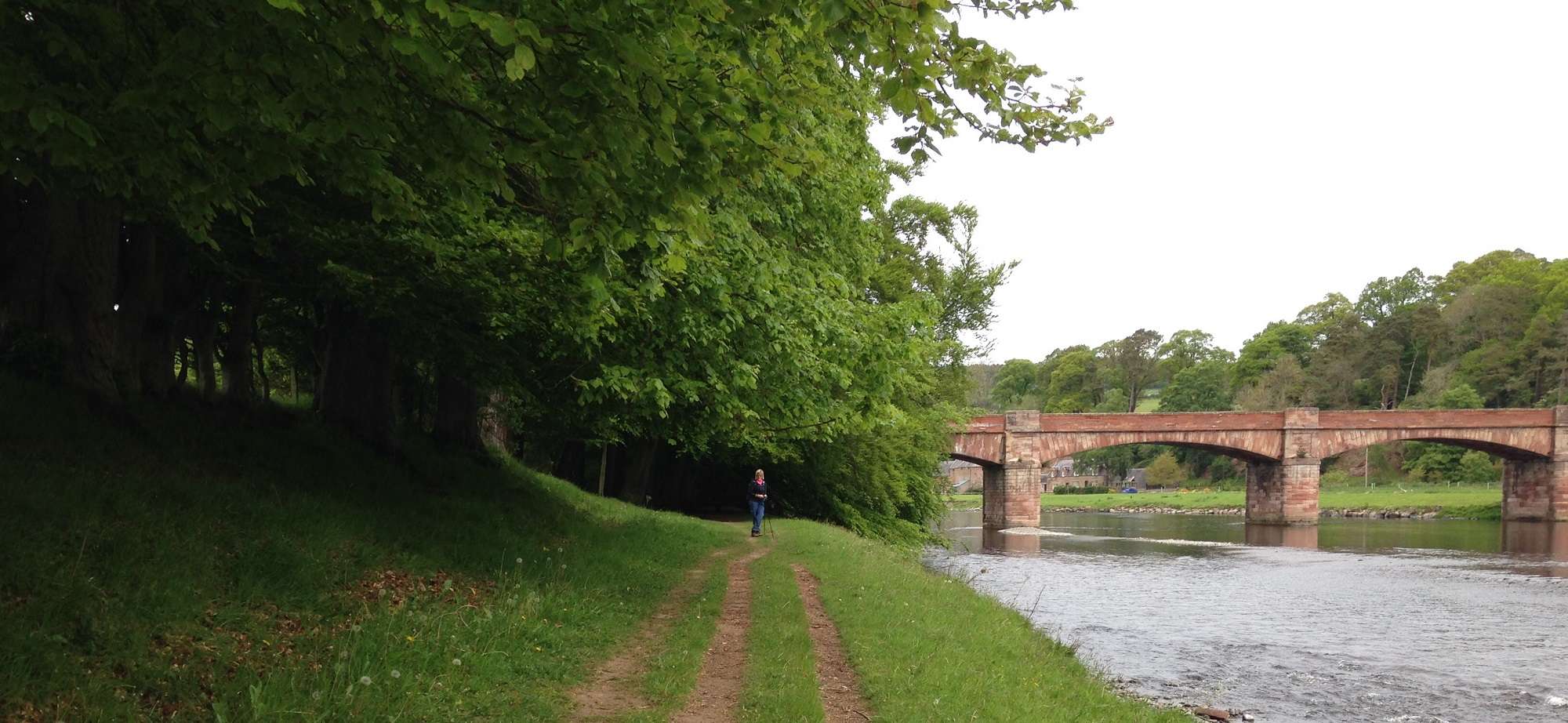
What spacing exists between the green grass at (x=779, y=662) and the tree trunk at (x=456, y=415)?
725 centimetres

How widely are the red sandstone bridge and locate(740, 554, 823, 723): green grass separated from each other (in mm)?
39359

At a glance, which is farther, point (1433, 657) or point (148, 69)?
point (1433, 657)

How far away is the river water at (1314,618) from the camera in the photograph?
13133 mm

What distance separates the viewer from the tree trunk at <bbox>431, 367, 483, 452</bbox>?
16.9 meters

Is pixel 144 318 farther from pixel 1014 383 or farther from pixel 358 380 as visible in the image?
pixel 1014 383

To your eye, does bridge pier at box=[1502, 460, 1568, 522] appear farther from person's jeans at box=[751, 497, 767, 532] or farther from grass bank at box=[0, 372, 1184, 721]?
grass bank at box=[0, 372, 1184, 721]

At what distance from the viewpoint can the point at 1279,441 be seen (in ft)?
171

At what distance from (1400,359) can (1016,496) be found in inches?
2386

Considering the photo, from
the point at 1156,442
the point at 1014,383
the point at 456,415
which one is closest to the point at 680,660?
the point at 456,415

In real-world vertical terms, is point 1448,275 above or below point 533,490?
above

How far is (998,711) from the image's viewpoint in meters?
7.42

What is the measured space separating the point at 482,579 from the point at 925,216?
24.5m

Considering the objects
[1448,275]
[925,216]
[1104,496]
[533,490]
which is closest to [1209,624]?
[533,490]

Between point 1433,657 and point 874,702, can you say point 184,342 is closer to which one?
point 874,702
